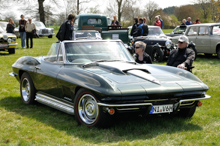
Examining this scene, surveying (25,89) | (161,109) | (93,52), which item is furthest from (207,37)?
(161,109)

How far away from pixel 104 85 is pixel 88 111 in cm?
54

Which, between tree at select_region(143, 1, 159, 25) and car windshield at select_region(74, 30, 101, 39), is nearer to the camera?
car windshield at select_region(74, 30, 101, 39)

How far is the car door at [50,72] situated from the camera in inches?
214

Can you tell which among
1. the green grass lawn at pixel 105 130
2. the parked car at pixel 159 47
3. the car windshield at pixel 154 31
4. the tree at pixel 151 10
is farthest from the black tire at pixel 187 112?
the tree at pixel 151 10

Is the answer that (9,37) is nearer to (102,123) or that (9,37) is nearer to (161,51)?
(161,51)

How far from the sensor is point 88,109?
454 centimetres

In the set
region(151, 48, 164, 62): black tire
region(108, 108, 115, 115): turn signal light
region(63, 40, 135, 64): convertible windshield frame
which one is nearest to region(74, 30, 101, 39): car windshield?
region(151, 48, 164, 62): black tire

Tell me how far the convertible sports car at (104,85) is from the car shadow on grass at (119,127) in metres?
0.18

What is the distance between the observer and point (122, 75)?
475 cm

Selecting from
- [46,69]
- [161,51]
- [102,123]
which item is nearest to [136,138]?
[102,123]

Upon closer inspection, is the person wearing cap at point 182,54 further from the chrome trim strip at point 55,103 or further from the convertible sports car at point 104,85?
the chrome trim strip at point 55,103

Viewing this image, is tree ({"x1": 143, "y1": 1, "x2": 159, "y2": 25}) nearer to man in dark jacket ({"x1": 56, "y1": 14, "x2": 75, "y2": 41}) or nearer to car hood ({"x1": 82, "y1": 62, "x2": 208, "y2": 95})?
man in dark jacket ({"x1": 56, "y1": 14, "x2": 75, "y2": 41})

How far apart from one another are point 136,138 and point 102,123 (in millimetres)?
523

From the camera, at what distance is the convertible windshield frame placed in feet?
18.1
